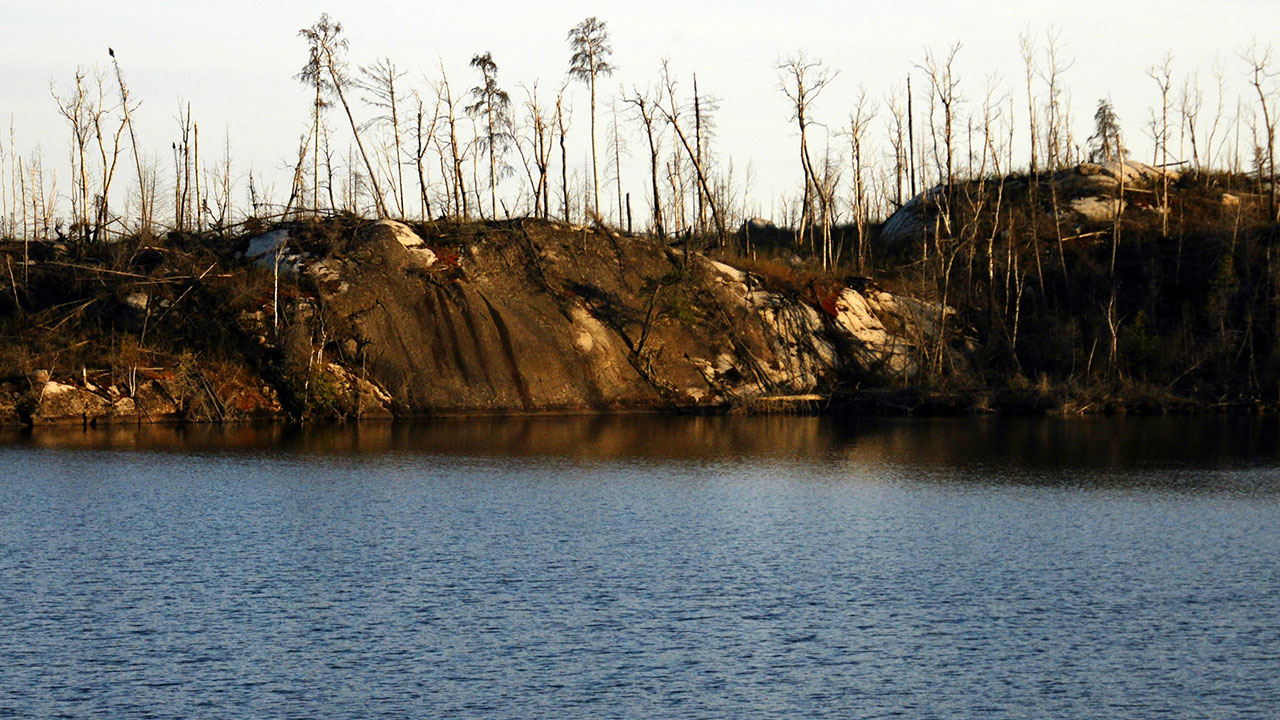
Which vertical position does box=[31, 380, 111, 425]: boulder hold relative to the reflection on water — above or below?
above

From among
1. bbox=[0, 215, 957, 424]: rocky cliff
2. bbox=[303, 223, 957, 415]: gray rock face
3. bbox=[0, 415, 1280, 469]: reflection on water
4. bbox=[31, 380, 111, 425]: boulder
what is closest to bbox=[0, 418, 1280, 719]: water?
bbox=[0, 415, 1280, 469]: reflection on water

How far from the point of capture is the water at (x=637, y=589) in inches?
505

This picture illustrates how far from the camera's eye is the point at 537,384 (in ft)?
182

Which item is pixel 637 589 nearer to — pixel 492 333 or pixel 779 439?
pixel 779 439

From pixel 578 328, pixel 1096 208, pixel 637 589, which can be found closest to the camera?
pixel 637 589

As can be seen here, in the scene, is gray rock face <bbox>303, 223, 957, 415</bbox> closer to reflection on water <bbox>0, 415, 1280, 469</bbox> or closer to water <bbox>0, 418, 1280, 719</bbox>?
reflection on water <bbox>0, 415, 1280, 469</bbox>

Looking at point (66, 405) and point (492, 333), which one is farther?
point (492, 333)

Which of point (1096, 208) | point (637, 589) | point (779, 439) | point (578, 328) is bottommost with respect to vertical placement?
point (637, 589)

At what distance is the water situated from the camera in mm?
12836

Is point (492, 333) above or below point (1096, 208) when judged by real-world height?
below

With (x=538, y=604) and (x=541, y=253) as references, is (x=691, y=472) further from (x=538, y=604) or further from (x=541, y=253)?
(x=541, y=253)

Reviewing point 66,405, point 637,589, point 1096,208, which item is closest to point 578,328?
point 66,405

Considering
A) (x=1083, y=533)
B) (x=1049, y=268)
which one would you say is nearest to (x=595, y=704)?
(x=1083, y=533)

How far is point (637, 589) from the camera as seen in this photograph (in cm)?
1759
